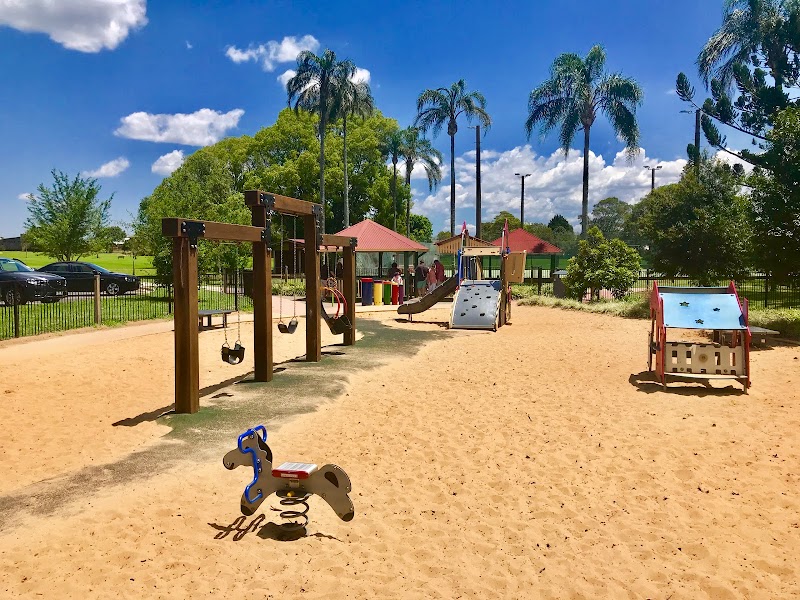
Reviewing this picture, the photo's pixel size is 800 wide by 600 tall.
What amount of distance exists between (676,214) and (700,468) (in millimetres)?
22110

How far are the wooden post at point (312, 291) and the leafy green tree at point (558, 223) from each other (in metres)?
95.4

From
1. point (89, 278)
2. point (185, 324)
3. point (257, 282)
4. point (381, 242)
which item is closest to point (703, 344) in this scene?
point (257, 282)

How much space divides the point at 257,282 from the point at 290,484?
5360 millimetres

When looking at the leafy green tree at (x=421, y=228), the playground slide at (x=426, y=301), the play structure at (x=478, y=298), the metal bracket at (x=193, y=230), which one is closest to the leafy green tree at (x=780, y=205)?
the play structure at (x=478, y=298)

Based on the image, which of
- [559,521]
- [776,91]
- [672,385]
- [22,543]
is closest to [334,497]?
[559,521]

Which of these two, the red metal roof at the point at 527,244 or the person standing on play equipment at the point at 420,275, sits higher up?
the red metal roof at the point at 527,244

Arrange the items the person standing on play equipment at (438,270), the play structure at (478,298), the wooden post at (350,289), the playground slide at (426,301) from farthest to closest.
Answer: the person standing on play equipment at (438,270), the playground slide at (426,301), the play structure at (478,298), the wooden post at (350,289)

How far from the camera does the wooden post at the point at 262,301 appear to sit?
9.32 metres

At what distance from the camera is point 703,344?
936 cm

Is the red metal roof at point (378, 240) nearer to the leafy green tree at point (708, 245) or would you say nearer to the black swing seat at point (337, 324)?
the leafy green tree at point (708, 245)

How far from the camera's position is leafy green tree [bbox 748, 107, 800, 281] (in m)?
15.2

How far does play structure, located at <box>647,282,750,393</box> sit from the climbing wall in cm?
657

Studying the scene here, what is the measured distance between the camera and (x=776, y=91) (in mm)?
25953

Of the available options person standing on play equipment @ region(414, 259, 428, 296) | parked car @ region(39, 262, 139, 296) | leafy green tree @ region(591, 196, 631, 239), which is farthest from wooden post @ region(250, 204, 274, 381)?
leafy green tree @ region(591, 196, 631, 239)
